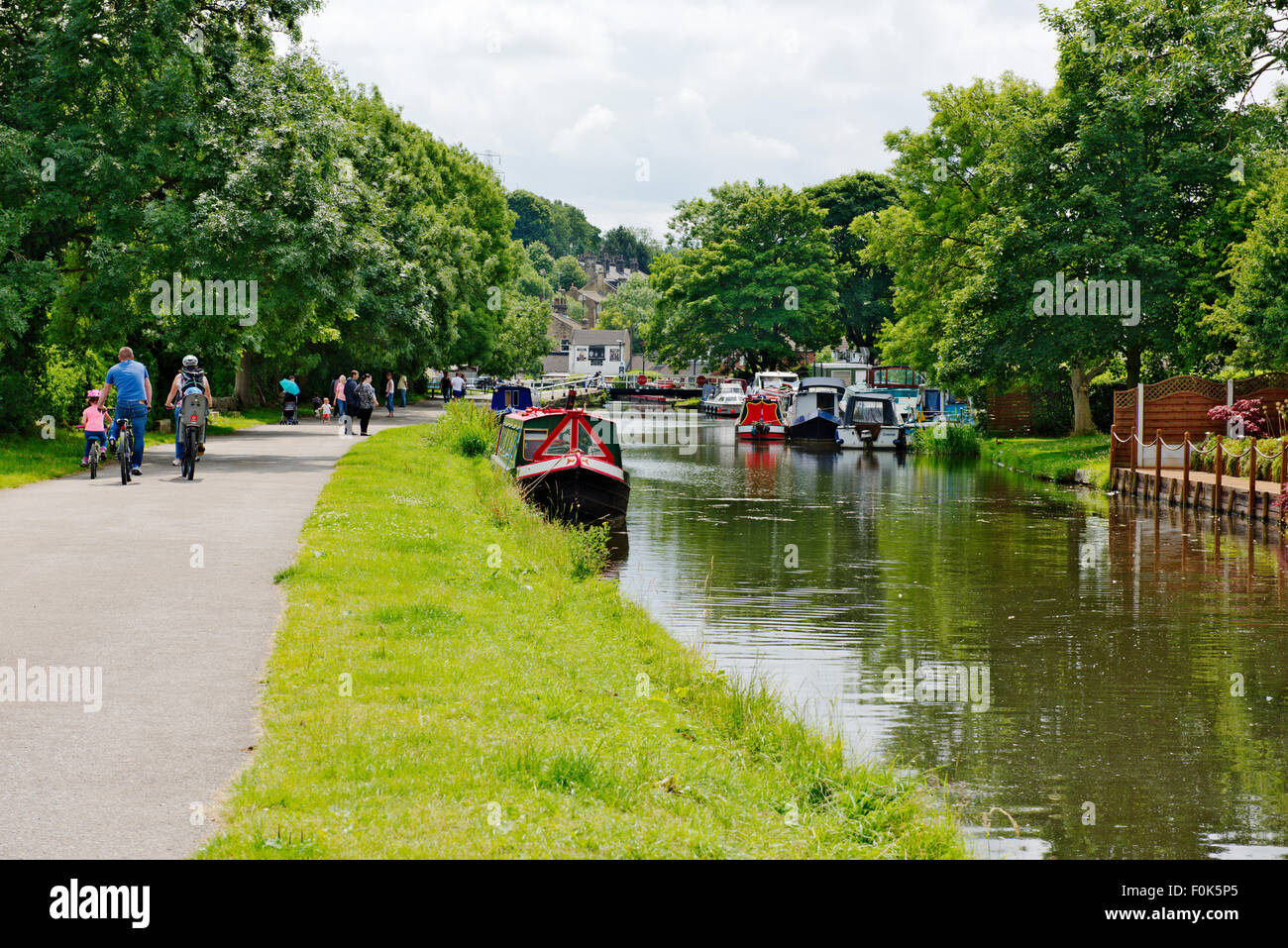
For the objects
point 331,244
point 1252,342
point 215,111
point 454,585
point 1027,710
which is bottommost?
point 1027,710

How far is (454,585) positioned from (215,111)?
18971 mm

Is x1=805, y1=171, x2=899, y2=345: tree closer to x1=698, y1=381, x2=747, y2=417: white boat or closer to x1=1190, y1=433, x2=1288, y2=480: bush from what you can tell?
x1=698, y1=381, x2=747, y2=417: white boat

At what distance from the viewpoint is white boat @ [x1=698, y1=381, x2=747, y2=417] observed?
83938mm

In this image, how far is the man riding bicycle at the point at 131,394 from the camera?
20.9 metres

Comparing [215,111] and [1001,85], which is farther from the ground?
[1001,85]

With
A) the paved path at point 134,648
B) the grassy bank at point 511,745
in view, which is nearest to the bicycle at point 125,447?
the paved path at point 134,648

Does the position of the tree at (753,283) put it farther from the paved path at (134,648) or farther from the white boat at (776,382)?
the paved path at (134,648)

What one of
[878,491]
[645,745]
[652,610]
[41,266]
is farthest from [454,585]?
[878,491]

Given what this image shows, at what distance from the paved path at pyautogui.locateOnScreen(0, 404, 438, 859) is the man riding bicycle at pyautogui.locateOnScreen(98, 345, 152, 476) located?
152cm

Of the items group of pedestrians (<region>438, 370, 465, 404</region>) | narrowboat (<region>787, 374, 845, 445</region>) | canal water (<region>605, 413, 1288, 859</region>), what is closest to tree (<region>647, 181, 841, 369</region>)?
group of pedestrians (<region>438, 370, 465, 404</region>)

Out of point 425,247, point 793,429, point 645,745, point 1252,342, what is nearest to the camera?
point 645,745

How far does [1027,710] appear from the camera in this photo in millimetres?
11766

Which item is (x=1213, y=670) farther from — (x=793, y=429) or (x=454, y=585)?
(x=793, y=429)

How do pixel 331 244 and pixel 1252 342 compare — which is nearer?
pixel 331 244
